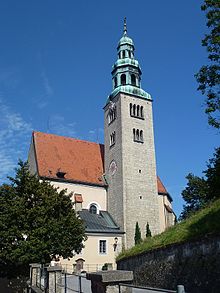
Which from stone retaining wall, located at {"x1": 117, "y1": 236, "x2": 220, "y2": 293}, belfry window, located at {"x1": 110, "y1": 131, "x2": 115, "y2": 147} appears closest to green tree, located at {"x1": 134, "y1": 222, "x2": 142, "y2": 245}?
belfry window, located at {"x1": 110, "y1": 131, "x2": 115, "y2": 147}

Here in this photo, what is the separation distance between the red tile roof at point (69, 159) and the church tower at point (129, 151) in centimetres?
201

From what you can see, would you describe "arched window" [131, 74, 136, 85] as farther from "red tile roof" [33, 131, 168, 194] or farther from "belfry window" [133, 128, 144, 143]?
"red tile roof" [33, 131, 168, 194]

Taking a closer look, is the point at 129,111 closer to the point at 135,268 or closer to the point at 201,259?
the point at 135,268

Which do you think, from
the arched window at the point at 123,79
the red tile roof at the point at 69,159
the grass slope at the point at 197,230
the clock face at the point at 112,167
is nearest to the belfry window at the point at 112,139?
the clock face at the point at 112,167

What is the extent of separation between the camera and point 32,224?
2050cm

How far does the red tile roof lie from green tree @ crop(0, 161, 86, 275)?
49.1 ft

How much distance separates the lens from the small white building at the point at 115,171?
117 feet

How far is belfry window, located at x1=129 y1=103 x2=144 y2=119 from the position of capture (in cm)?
4080

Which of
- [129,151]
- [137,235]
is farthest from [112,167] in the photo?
[137,235]

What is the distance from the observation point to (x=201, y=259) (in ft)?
45.0

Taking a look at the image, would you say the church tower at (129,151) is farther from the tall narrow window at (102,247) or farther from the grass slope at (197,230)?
the grass slope at (197,230)

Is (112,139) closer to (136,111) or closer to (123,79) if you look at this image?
(136,111)

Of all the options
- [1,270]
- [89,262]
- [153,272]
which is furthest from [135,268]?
[89,262]

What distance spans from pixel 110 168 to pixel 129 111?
7.09 m
